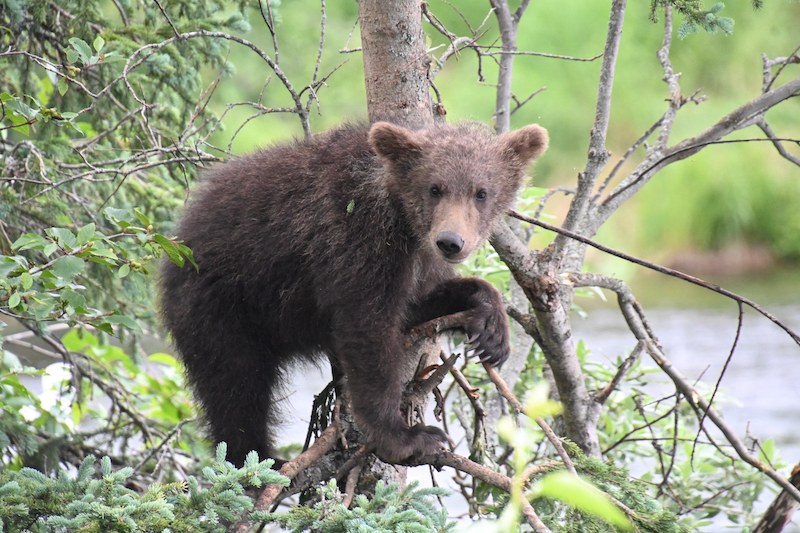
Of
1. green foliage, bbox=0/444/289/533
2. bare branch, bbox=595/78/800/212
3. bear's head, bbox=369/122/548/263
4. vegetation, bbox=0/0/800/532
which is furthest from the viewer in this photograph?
bare branch, bbox=595/78/800/212

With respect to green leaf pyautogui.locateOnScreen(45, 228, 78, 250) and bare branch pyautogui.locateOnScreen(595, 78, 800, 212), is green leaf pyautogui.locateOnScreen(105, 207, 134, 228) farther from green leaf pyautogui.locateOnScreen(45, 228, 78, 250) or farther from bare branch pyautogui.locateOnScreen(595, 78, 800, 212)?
bare branch pyautogui.locateOnScreen(595, 78, 800, 212)

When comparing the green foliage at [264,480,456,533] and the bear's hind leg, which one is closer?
the green foliage at [264,480,456,533]

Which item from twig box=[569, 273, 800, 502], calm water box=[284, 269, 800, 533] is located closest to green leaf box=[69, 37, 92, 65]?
twig box=[569, 273, 800, 502]

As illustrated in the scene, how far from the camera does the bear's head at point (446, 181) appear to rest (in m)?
2.64

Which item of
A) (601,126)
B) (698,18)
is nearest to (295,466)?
(601,126)

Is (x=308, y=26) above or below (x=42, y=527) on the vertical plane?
above

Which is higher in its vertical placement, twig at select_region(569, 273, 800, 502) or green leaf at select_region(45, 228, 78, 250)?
twig at select_region(569, 273, 800, 502)

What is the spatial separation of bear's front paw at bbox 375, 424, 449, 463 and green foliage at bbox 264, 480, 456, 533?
0.52 metres

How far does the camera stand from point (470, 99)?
11.6 meters

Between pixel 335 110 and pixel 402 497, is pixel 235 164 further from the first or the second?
pixel 335 110

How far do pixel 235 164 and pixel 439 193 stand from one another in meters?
0.97

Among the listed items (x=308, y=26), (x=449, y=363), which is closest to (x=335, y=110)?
(x=308, y=26)

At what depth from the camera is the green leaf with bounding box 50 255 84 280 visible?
7.09 feet

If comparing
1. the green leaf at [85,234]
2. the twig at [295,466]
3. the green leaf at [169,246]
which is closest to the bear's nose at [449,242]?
the twig at [295,466]
